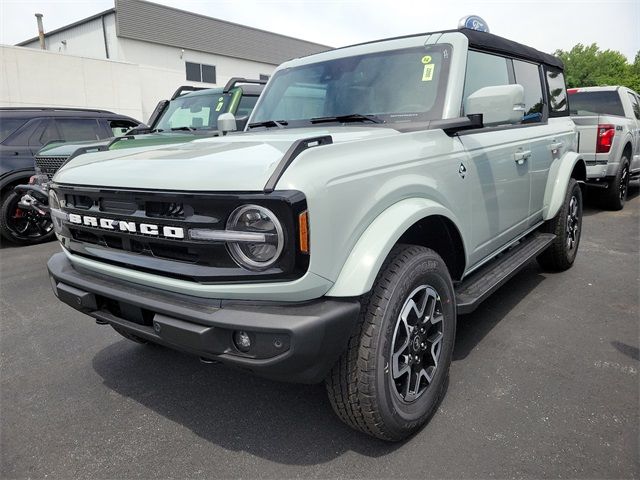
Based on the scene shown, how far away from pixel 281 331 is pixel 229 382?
132cm

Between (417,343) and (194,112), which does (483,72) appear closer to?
(417,343)

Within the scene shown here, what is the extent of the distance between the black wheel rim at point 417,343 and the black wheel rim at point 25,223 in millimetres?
6412

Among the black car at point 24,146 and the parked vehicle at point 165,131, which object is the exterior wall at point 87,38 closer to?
the black car at point 24,146

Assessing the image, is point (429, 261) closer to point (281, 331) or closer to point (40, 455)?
point (281, 331)

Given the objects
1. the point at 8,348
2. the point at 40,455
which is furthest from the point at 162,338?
the point at 8,348

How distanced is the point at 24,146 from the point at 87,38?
69.0 ft

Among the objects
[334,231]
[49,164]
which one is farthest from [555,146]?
[49,164]

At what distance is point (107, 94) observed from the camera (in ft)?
65.4

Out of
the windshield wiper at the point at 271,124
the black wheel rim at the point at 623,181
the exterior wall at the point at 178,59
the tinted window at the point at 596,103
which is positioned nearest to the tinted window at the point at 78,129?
the windshield wiper at the point at 271,124

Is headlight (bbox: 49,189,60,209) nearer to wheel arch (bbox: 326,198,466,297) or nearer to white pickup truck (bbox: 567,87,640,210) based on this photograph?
wheel arch (bbox: 326,198,466,297)

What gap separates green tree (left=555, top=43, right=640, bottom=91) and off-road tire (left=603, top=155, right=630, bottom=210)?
34.4m

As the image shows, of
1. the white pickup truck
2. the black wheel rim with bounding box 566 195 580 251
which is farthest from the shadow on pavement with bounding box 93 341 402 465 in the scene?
the white pickup truck

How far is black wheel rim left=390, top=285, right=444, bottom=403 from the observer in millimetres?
2121

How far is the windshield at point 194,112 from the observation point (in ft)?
21.7
